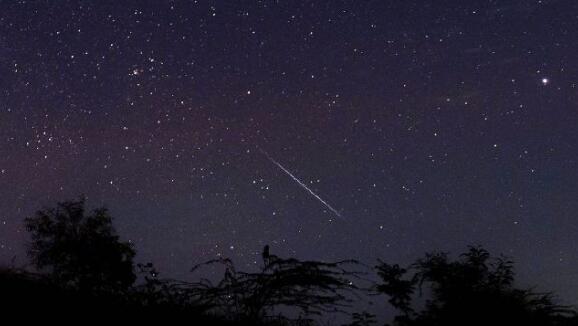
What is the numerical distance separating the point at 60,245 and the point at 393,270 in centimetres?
1780

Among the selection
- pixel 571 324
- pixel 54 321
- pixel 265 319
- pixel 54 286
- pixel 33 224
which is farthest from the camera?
pixel 33 224

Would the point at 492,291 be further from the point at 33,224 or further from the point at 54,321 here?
the point at 33,224

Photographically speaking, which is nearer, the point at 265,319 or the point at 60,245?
the point at 265,319

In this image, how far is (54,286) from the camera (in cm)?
383

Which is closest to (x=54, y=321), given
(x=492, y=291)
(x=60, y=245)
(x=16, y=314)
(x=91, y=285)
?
(x=16, y=314)

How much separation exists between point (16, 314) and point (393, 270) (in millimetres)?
14745

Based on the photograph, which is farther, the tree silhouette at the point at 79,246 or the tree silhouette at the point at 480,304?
the tree silhouette at the point at 79,246

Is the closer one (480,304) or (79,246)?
(480,304)

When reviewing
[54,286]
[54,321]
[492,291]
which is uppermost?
[492,291]

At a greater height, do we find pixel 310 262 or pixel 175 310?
pixel 310 262

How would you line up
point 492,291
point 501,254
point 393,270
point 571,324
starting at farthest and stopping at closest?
point 393,270
point 501,254
point 492,291
point 571,324

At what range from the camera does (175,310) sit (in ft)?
12.6

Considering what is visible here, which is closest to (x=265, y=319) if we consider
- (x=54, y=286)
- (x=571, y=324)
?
(x=54, y=286)

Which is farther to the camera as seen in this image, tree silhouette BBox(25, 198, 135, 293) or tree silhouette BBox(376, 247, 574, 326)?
tree silhouette BBox(25, 198, 135, 293)
